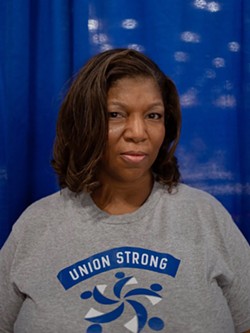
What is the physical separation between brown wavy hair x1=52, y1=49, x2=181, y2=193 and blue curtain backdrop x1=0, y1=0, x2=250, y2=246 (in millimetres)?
227

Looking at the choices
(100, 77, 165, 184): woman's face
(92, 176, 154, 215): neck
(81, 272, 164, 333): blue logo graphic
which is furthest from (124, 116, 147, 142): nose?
(81, 272, 164, 333): blue logo graphic

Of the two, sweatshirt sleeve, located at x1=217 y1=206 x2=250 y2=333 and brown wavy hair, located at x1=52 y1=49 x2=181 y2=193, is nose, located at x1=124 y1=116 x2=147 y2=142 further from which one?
sweatshirt sleeve, located at x1=217 y1=206 x2=250 y2=333

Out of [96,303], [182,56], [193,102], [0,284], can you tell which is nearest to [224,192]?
[193,102]

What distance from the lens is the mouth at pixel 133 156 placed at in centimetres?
96

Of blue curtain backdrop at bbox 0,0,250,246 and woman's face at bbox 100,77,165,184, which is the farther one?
blue curtain backdrop at bbox 0,0,250,246

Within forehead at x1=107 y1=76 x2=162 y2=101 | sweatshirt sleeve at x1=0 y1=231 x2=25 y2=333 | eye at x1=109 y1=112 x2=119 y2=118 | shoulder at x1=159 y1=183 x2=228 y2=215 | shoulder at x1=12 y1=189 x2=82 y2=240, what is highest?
forehead at x1=107 y1=76 x2=162 y2=101

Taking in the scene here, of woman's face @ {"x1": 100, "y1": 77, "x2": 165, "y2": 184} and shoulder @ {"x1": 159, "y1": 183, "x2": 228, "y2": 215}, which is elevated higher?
woman's face @ {"x1": 100, "y1": 77, "x2": 165, "y2": 184}

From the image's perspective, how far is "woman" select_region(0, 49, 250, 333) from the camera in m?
0.95

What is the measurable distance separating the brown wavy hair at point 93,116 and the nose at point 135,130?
0.05 meters

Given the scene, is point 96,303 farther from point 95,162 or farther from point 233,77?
point 233,77

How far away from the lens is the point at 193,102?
4.30ft

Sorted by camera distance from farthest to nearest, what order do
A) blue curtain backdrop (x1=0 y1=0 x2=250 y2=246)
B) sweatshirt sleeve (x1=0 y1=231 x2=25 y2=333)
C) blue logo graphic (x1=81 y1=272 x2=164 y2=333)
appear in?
blue curtain backdrop (x1=0 y1=0 x2=250 y2=246) → sweatshirt sleeve (x1=0 y1=231 x2=25 y2=333) → blue logo graphic (x1=81 y1=272 x2=164 y2=333)

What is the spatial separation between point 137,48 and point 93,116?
0.43 m

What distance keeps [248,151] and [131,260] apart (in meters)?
0.55
